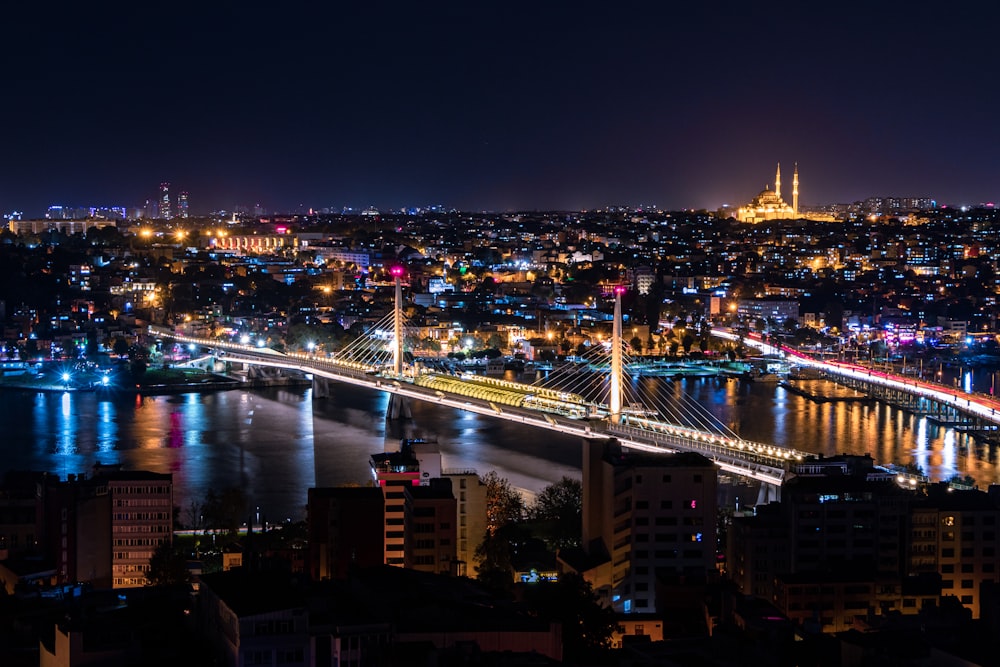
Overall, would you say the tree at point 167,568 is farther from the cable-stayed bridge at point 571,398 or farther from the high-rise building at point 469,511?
the cable-stayed bridge at point 571,398

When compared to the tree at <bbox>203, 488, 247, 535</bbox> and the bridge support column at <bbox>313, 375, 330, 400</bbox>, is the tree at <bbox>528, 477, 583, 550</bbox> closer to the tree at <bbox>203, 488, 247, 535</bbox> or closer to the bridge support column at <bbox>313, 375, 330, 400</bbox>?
the tree at <bbox>203, 488, 247, 535</bbox>

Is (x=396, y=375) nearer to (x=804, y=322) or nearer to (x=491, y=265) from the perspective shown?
(x=804, y=322)

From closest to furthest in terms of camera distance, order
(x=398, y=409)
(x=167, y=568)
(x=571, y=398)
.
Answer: (x=167, y=568), (x=571, y=398), (x=398, y=409)

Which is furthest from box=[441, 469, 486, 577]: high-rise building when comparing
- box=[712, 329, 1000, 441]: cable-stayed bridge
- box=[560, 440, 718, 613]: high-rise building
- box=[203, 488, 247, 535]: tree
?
box=[712, 329, 1000, 441]: cable-stayed bridge

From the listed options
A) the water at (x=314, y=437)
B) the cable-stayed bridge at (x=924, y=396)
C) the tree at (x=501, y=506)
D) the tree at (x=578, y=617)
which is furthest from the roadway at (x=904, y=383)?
the tree at (x=578, y=617)

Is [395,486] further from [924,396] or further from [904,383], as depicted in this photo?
[904,383]

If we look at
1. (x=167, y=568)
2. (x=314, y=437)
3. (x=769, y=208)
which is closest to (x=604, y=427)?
(x=314, y=437)

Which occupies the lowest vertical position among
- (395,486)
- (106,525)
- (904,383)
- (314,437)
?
(314,437)
